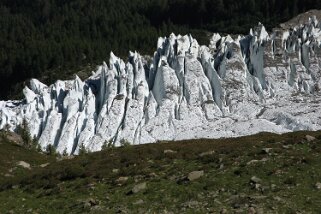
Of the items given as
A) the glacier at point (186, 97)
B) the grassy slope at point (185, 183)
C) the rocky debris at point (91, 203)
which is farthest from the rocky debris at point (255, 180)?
the glacier at point (186, 97)

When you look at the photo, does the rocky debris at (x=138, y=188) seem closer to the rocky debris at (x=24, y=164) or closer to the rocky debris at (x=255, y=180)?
the rocky debris at (x=255, y=180)

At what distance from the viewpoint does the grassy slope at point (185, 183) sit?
18.3 m

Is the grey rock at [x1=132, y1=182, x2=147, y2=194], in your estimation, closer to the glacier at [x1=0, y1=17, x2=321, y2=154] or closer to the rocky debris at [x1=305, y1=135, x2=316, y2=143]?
the rocky debris at [x1=305, y1=135, x2=316, y2=143]

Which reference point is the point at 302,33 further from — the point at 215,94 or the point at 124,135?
the point at 124,135

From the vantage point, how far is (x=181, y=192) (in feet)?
65.3

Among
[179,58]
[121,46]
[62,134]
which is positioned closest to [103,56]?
[121,46]

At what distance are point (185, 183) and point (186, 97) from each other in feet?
263

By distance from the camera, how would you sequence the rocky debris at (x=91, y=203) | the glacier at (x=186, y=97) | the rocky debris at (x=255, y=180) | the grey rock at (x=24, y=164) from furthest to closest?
the glacier at (x=186, y=97) → the grey rock at (x=24, y=164) → the rocky debris at (x=255, y=180) → the rocky debris at (x=91, y=203)

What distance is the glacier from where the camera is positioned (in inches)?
3536

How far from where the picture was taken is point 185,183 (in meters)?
21.0

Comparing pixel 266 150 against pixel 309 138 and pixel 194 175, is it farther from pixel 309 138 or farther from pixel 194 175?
pixel 194 175

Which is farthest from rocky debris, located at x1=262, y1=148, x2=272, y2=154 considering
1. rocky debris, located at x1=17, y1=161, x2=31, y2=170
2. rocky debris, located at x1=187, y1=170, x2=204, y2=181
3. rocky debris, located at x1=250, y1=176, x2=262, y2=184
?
rocky debris, located at x1=17, y1=161, x2=31, y2=170

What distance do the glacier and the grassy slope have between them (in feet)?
189

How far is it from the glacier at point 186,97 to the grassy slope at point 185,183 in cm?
5764
